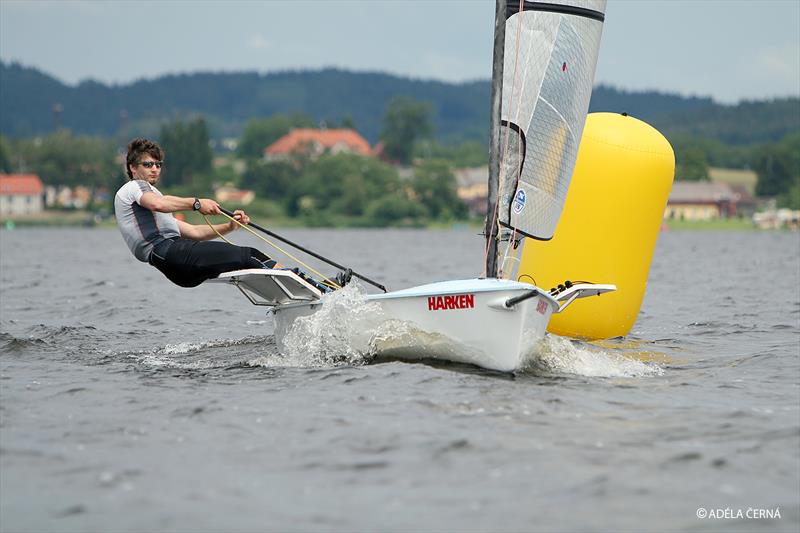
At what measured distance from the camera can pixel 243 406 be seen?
8.88 metres

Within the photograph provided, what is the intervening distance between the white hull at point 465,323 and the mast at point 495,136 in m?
0.58

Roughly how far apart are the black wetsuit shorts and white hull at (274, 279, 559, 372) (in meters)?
1.35

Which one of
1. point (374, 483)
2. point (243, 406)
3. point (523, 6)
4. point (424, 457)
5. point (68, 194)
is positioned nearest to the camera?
point (374, 483)

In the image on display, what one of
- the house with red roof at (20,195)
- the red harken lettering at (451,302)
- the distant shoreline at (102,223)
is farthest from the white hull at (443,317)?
the house with red roof at (20,195)

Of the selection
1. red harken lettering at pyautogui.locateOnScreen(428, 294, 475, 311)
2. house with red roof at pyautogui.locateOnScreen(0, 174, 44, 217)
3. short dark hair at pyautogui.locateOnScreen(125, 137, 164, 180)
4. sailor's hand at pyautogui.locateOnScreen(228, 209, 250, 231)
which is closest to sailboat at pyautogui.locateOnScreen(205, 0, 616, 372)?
red harken lettering at pyautogui.locateOnScreen(428, 294, 475, 311)

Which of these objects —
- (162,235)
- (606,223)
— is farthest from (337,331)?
(606,223)

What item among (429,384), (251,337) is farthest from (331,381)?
(251,337)

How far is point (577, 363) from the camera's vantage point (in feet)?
35.3

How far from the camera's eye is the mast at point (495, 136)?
34.5 feet

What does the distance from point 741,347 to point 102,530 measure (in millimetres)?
8735

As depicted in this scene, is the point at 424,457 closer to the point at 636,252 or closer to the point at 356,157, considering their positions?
the point at 636,252

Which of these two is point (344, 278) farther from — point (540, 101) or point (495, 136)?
point (540, 101)

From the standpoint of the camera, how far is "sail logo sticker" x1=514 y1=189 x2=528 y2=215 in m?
10.8

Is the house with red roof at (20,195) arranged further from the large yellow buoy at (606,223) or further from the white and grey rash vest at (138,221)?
the white and grey rash vest at (138,221)
